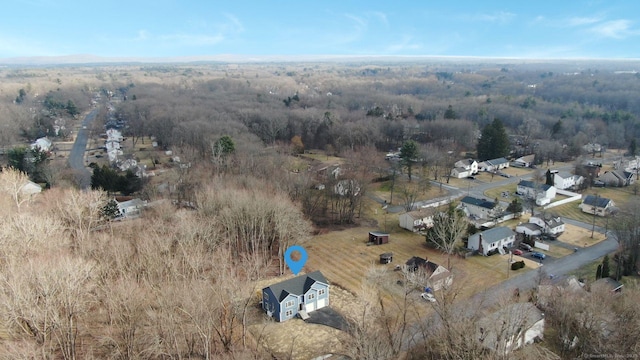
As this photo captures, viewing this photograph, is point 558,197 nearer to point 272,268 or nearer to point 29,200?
point 272,268

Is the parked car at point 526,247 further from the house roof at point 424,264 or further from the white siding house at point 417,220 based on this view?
the house roof at point 424,264

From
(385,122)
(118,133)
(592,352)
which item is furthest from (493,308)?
(118,133)

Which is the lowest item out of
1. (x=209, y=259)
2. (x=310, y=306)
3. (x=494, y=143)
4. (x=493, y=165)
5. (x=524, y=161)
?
(x=310, y=306)

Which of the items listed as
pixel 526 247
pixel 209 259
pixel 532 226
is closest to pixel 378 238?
pixel 526 247

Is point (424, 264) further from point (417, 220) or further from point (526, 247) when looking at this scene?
point (526, 247)

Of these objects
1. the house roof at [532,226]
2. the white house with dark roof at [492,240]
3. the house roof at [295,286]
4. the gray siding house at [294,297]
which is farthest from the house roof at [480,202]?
the house roof at [295,286]

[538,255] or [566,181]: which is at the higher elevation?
[566,181]

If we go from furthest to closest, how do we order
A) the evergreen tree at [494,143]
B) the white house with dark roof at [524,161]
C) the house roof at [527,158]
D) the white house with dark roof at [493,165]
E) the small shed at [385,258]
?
1. the house roof at [527,158]
2. the white house with dark roof at [524,161]
3. the evergreen tree at [494,143]
4. the white house with dark roof at [493,165]
5. the small shed at [385,258]

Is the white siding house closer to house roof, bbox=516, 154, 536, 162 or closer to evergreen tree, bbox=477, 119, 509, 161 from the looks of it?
evergreen tree, bbox=477, 119, 509, 161
